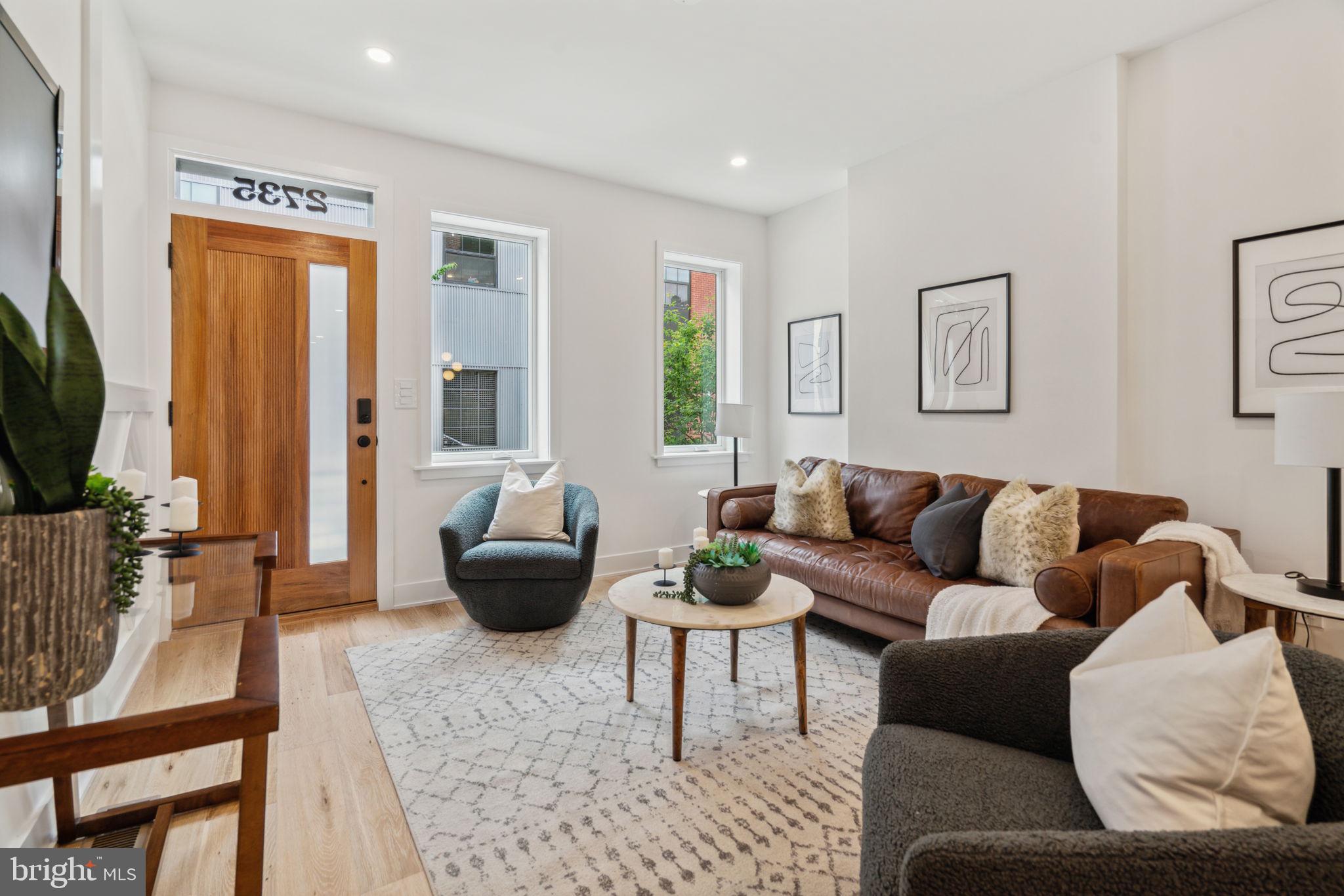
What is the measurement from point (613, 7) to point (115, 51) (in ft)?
6.31

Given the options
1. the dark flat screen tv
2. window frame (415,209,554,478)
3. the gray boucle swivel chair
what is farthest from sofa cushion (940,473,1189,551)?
the dark flat screen tv

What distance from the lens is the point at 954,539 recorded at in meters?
2.76

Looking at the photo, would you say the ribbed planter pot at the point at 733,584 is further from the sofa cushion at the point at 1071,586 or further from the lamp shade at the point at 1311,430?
the lamp shade at the point at 1311,430

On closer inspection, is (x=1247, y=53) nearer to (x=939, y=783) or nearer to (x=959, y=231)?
(x=959, y=231)

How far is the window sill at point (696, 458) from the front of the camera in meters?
4.72

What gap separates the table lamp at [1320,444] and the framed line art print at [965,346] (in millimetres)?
1306

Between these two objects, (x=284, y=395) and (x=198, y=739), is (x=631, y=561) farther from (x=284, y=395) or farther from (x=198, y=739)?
(x=198, y=739)

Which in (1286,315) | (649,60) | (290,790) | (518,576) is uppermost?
(649,60)

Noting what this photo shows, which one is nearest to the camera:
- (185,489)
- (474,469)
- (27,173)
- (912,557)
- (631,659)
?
(27,173)

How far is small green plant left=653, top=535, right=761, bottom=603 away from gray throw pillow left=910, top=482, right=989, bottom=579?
37.8 inches

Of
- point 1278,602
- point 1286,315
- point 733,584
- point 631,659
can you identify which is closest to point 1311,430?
point 1278,602

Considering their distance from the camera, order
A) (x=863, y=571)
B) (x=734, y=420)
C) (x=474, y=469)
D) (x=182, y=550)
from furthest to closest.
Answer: (x=734, y=420) < (x=474, y=469) < (x=863, y=571) < (x=182, y=550)

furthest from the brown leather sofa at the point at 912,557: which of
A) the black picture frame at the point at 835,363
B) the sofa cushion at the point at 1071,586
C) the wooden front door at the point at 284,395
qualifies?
the wooden front door at the point at 284,395

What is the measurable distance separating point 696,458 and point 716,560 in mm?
2629
